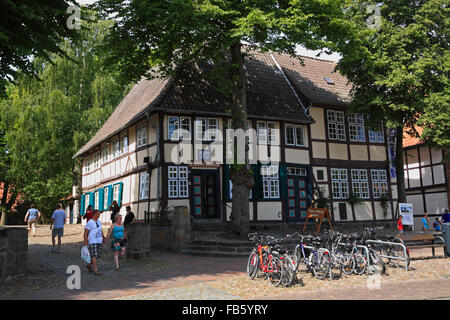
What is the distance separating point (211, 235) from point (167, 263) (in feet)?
14.8

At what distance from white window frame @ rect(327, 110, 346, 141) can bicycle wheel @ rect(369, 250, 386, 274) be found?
13249mm

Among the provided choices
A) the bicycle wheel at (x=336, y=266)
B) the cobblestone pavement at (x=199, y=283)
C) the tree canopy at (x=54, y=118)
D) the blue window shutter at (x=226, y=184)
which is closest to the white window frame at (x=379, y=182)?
the blue window shutter at (x=226, y=184)

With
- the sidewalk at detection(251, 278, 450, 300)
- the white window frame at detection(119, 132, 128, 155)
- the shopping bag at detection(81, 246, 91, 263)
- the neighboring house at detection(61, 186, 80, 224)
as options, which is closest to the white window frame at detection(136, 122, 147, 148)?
the white window frame at detection(119, 132, 128, 155)

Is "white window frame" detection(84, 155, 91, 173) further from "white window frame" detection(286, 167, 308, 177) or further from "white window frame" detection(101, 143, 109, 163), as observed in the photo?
"white window frame" detection(286, 167, 308, 177)

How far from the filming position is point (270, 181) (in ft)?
66.7

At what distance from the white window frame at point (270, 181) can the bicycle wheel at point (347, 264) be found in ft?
33.2

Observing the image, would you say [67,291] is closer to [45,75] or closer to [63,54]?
[63,54]

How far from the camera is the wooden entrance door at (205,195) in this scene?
18641mm

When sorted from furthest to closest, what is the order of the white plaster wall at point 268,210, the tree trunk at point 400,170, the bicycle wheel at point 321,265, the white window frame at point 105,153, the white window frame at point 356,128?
the white window frame at point 105,153 < the white window frame at point 356,128 < the tree trunk at point 400,170 < the white plaster wall at point 268,210 < the bicycle wheel at point 321,265

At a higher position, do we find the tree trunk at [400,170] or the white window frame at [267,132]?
the white window frame at [267,132]

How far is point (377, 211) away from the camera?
2291cm

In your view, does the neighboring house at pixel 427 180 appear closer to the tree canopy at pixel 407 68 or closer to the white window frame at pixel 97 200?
the tree canopy at pixel 407 68
